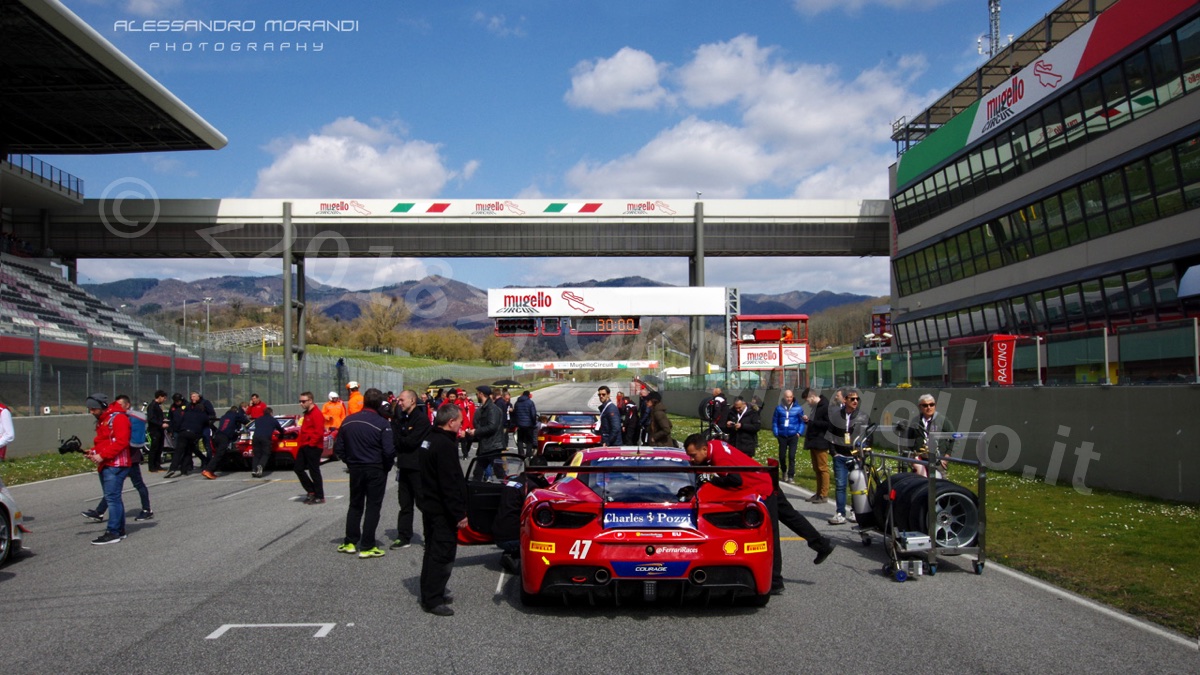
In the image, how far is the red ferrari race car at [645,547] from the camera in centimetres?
696

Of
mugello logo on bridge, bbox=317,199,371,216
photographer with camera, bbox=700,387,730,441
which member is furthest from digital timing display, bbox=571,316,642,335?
photographer with camera, bbox=700,387,730,441

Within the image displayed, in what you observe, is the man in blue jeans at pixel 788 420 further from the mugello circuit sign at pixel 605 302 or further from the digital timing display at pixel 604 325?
the mugello circuit sign at pixel 605 302

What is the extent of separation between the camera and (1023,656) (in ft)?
20.0

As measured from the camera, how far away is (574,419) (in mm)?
22812

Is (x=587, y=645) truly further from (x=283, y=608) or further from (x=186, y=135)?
(x=186, y=135)

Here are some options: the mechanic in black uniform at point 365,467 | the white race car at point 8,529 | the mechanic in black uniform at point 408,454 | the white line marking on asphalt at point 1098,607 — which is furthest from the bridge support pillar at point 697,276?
the white race car at point 8,529

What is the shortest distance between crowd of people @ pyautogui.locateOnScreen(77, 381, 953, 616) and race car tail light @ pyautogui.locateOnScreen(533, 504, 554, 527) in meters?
0.65

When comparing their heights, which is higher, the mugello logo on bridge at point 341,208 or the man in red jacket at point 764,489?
the mugello logo on bridge at point 341,208

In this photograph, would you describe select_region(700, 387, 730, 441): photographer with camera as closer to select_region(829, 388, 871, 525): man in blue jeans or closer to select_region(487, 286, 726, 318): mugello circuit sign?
select_region(829, 388, 871, 525): man in blue jeans

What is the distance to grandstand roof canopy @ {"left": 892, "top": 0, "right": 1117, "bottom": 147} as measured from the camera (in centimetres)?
3347

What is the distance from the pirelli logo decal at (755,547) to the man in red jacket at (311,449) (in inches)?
321

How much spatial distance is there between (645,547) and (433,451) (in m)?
1.85

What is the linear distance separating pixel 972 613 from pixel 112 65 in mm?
33951

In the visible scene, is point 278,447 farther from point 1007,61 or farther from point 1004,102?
point 1007,61
